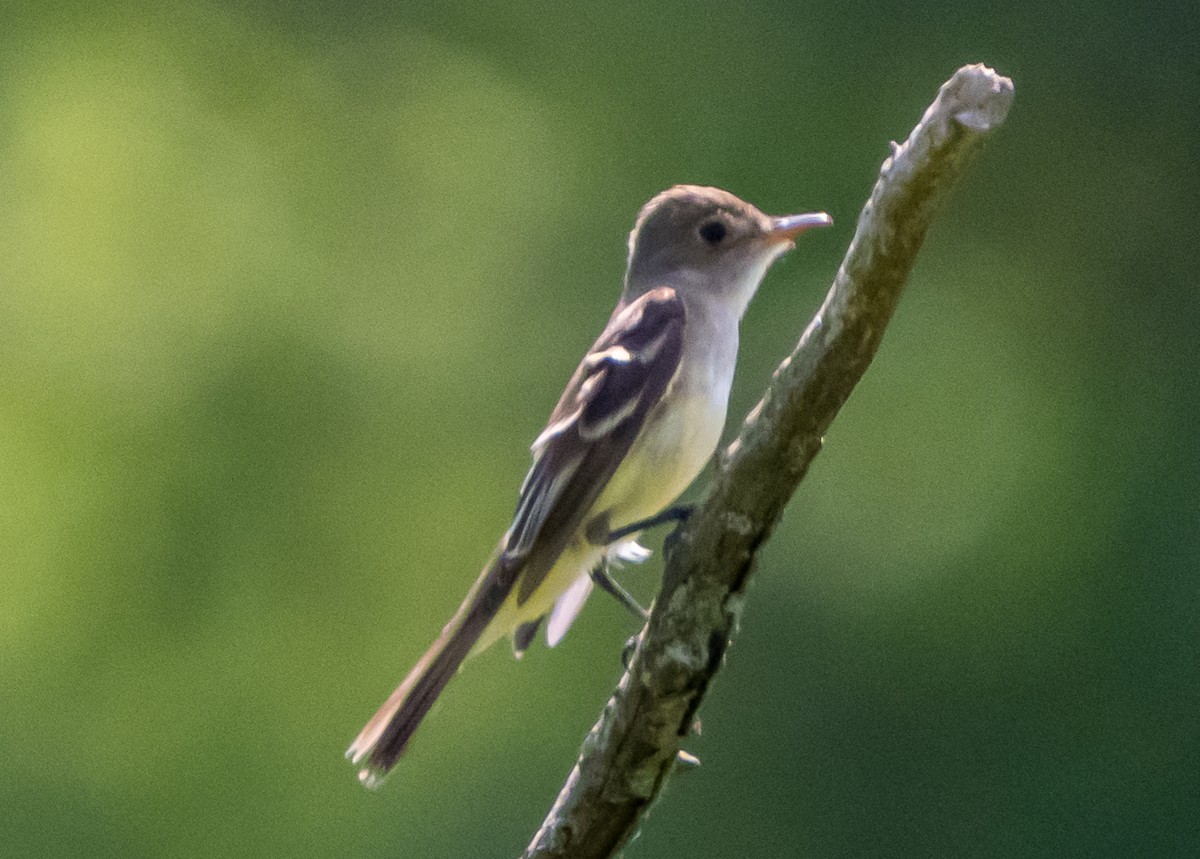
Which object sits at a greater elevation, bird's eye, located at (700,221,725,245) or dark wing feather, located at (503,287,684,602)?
bird's eye, located at (700,221,725,245)

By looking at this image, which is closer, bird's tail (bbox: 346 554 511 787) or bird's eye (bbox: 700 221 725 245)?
bird's tail (bbox: 346 554 511 787)

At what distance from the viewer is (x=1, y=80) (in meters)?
8.28

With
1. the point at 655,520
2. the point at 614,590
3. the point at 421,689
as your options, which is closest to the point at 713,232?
the point at 614,590

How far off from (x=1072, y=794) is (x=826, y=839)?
805 millimetres

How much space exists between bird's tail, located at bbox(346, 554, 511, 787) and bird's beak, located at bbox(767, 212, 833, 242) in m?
1.03

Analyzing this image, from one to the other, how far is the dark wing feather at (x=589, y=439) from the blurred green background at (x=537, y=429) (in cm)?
206

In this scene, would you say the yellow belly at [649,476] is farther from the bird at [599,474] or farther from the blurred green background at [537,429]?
the blurred green background at [537,429]

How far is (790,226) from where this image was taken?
4500 mm

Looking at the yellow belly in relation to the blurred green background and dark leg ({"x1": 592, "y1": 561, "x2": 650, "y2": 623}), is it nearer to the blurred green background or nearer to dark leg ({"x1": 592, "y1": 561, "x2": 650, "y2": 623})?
dark leg ({"x1": 592, "y1": 561, "x2": 650, "y2": 623})

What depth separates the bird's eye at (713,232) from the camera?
464 centimetres

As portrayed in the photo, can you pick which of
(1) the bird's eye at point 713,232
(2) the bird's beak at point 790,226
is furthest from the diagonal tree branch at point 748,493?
(1) the bird's eye at point 713,232

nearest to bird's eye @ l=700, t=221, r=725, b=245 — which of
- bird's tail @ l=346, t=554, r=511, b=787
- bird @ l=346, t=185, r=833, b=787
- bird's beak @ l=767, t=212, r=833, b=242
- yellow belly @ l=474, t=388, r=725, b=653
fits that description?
bird's beak @ l=767, t=212, r=833, b=242

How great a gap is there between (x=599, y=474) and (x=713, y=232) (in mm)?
891

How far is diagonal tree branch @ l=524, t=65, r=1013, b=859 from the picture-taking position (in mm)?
2828
